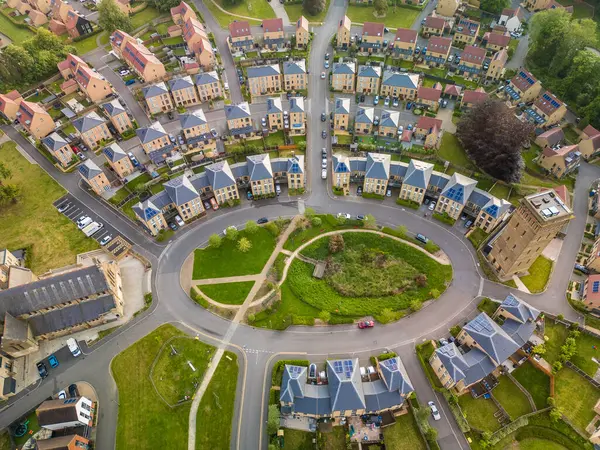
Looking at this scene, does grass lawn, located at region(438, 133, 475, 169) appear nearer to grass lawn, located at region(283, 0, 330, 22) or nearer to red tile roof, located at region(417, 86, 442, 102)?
red tile roof, located at region(417, 86, 442, 102)

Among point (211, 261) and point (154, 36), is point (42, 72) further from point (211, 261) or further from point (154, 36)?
point (211, 261)

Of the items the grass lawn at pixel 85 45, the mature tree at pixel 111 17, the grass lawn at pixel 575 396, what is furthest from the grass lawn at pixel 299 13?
the grass lawn at pixel 575 396

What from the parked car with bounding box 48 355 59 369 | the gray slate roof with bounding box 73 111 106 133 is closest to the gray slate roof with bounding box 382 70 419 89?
the gray slate roof with bounding box 73 111 106 133

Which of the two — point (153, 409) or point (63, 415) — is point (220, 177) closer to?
point (153, 409)

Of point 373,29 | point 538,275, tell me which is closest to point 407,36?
point 373,29

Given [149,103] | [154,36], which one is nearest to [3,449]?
[149,103]

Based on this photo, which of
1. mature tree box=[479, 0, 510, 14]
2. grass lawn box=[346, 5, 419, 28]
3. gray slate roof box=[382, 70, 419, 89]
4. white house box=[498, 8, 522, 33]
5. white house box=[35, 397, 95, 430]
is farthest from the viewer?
grass lawn box=[346, 5, 419, 28]

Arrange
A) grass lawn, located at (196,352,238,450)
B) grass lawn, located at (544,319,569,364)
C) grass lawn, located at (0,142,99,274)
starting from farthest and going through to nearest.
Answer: grass lawn, located at (0,142,99,274), grass lawn, located at (544,319,569,364), grass lawn, located at (196,352,238,450)
